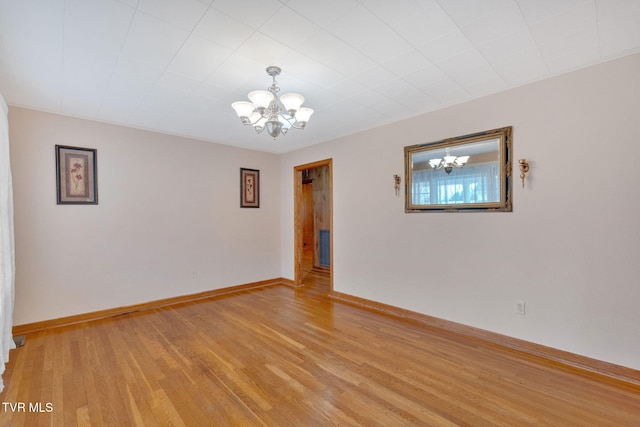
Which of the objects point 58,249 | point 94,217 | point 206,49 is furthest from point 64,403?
point 206,49

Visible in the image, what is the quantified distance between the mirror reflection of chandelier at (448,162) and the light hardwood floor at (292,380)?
183 cm

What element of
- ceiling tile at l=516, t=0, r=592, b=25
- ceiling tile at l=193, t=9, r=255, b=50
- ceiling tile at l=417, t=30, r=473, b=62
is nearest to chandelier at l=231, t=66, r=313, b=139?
ceiling tile at l=193, t=9, r=255, b=50

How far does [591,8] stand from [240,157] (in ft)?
14.7

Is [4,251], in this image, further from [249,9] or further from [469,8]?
[469,8]

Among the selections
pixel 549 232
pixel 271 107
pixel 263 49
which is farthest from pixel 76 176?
pixel 549 232

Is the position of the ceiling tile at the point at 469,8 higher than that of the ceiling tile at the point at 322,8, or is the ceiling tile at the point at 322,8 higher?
the ceiling tile at the point at 469,8

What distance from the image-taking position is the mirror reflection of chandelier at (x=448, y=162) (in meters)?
3.09

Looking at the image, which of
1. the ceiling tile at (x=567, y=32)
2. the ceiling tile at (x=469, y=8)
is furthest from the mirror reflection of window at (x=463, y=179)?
the ceiling tile at (x=469, y=8)

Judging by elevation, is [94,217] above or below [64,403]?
above

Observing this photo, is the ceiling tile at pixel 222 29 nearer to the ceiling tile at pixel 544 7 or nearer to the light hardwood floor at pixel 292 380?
the ceiling tile at pixel 544 7

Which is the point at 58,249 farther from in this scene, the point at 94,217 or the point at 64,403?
the point at 64,403

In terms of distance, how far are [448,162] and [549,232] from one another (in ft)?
3.83

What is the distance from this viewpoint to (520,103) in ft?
8.84

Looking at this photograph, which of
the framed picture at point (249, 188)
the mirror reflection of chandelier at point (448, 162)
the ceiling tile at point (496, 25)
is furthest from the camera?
the framed picture at point (249, 188)
